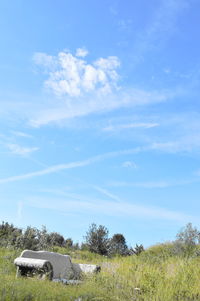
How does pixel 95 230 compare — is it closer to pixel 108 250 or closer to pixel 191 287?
pixel 108 250

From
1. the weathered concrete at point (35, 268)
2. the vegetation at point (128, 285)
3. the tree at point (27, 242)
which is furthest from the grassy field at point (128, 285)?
the tree at point (27, 242)

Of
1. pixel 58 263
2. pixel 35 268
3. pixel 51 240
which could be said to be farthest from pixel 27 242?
pixel 35 268

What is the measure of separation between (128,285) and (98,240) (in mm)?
10963

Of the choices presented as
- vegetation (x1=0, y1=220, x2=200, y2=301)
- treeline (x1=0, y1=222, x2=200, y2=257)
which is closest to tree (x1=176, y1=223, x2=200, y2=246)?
treeline (x1=0, y1=222, x2=200, y2=257)

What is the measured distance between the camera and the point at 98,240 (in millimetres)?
18656

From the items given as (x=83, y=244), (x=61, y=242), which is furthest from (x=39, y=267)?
(x=61, y=242)

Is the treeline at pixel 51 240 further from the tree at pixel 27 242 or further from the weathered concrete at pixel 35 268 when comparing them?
the weathered concrete at pixel 35 268

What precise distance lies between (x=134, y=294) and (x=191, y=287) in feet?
3.84

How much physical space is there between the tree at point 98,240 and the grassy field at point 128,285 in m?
9.25

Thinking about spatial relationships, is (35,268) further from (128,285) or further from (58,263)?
(128,285)

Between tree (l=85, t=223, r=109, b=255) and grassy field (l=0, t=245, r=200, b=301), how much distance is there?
925cm

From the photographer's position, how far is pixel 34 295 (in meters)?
6.09

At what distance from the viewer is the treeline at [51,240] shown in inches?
587

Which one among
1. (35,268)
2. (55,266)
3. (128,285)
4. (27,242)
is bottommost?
(128,285)
